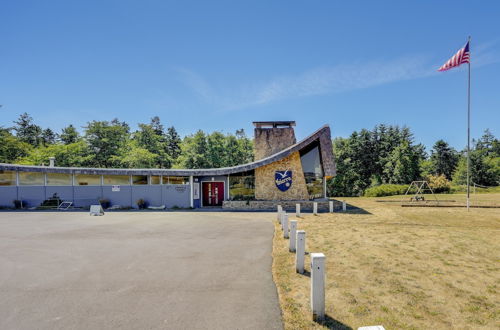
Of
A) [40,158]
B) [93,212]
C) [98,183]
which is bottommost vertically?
[93,212]

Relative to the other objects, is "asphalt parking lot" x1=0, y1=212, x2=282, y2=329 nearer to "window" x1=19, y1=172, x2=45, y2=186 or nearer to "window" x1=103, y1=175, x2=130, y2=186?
"window" x1=103, y1=175, x2=130, y2=186

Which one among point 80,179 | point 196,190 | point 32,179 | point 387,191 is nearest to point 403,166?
point 387,191

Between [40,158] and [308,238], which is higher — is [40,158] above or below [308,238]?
above

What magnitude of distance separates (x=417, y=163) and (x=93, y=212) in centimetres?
4772

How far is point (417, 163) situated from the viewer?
142 feet

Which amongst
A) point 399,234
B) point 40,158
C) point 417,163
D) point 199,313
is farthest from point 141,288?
point 417,163

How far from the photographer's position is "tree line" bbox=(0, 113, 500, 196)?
133 ft

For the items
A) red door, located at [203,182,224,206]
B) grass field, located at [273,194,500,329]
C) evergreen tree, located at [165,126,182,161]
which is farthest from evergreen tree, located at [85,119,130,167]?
grass field, located at [273,194,500,329]

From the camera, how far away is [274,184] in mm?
20453

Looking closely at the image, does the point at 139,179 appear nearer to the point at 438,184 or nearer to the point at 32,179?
the point at 32,179

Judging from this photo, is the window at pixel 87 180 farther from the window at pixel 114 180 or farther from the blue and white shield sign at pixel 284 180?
the blue and white shield sign at pixel 284 180

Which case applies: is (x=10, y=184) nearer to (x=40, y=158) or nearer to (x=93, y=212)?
(x=93, y=212)

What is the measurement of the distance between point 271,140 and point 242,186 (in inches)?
263

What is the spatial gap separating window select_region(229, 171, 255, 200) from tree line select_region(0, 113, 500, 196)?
19.1 metres
